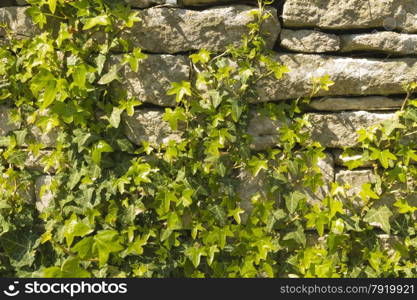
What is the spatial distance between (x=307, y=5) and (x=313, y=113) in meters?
0.61

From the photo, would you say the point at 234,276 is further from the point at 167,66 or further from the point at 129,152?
the point at 167,66

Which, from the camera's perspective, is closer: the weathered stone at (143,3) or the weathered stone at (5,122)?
the weathered stone at (143,3)

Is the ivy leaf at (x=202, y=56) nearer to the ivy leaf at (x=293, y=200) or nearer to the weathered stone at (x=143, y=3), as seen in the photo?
the weathered stone at (x=143, y=3)

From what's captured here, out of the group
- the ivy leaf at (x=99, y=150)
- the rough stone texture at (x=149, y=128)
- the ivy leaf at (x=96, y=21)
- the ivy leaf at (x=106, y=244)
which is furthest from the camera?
the rough stone texture at (x=149, y=128)

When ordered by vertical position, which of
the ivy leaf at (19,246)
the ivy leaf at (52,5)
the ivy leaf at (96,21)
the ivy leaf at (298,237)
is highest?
the ivy leaf at (52,5)

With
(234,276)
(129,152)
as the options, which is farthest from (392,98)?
(129,152)

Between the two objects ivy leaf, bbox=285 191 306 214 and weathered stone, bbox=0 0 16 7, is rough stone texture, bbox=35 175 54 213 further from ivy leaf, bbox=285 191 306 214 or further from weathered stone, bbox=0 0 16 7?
ivy leaf, bbox=285 191 306 214

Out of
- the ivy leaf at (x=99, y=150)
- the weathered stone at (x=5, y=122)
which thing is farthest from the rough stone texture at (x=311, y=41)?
the weathered stone at (x=5, y=122)

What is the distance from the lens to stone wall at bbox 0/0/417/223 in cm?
211

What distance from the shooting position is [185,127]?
7.22 feet

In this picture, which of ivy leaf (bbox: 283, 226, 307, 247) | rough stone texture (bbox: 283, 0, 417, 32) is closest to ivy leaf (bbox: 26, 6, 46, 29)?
rough stone texture (bbox: 283, 0, 417, 32)

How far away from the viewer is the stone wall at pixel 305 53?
211 cm

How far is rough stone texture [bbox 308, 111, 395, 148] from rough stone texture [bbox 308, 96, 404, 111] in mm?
40

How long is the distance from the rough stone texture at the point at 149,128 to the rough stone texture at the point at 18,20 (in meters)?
0.74
